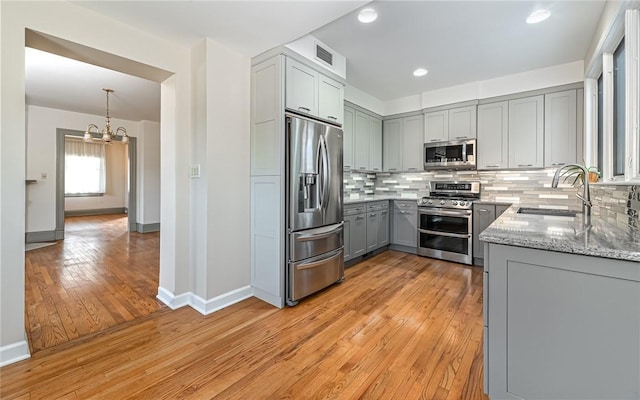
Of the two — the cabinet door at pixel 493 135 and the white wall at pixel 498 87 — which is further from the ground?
the white wall at pixel 498 87

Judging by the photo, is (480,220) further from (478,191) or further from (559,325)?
(559,325)

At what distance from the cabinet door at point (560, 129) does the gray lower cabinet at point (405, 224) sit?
1.89 metres

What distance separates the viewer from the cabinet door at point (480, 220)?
12.8 ft

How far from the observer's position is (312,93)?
2947 mm

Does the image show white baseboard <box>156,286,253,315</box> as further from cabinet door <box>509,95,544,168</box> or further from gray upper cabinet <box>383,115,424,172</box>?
cabinet door <box>509,95,544,168</box>

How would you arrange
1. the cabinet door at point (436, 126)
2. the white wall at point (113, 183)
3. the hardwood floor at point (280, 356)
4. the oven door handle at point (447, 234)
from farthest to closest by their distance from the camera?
the white wall at point (113, 183) < the cabinet door at point (436, 126) < the oven door handle at point (447, 234) < the hardwood floor at point (280, 356)

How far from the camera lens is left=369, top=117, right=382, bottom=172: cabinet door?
4910 mm

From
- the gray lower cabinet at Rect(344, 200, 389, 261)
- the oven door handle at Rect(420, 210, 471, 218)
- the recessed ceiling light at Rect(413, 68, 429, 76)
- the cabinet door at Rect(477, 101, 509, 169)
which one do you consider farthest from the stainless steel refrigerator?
the cabinet door at Rect(477, 101, 509, 169)

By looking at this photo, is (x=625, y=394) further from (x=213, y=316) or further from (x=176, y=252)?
(x=176, y=252)

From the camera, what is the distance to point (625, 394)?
1.05 metres

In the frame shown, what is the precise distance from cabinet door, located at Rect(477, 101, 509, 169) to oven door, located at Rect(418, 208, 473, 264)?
906 mm

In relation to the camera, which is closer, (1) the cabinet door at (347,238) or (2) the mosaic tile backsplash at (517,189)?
(2) the mosaic tile backsplash at (517,189)

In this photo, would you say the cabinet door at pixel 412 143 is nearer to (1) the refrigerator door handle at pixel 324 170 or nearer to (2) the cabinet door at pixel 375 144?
(2) the cabinet door at pixel 375 144

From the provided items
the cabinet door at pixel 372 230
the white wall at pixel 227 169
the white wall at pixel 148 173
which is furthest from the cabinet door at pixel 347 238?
the white wall at pixel 148 173
